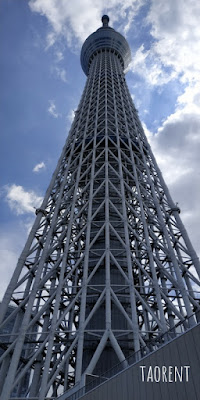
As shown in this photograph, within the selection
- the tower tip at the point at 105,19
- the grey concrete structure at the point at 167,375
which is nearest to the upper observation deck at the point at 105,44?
the tower tip at the point at 105,19

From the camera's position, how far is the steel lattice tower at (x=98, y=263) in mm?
17859

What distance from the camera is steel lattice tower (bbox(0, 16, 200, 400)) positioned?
17.9m

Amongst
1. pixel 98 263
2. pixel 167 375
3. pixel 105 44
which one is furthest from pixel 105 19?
pixel 167 375

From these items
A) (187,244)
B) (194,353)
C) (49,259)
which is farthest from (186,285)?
(194,353)

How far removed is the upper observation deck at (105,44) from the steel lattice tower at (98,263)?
48.5ft

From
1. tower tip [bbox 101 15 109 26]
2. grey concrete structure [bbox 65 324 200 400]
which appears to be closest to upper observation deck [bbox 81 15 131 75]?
tower tip [bbox 101 15 109 26]

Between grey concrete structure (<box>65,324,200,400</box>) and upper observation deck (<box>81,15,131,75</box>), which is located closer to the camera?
grey concrete structure (<box>65,324,200,400</box>)

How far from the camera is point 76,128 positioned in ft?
128

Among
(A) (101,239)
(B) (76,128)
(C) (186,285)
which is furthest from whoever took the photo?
(B) (76,128)

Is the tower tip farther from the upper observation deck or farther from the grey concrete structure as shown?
the grey concrete structure

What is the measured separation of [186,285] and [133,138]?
62.2ft

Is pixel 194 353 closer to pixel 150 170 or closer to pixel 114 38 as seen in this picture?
pixel 150 170

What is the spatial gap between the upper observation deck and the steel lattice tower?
48.5 ft

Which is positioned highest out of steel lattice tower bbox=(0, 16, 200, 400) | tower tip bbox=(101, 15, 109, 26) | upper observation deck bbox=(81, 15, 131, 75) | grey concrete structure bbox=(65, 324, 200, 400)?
tower tip bbox=(101, 15, 109, 26)
